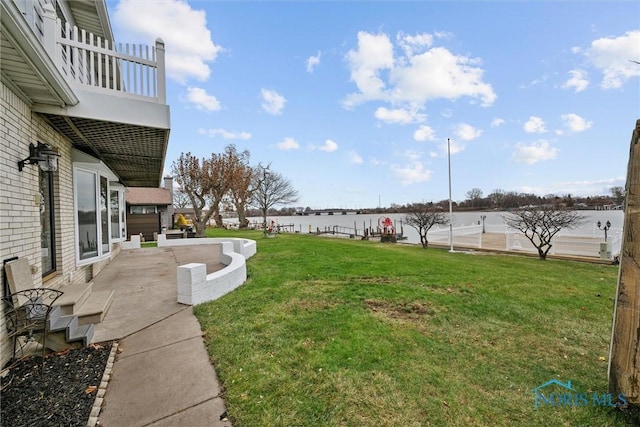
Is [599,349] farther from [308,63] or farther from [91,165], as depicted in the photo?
[308,63]

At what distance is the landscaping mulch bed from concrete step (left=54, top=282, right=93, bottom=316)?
60 cm

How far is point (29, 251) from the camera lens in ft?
12.0

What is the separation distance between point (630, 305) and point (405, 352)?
198 cm

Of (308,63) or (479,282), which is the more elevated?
(308,63)

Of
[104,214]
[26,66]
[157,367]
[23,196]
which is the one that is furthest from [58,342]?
[104,214]

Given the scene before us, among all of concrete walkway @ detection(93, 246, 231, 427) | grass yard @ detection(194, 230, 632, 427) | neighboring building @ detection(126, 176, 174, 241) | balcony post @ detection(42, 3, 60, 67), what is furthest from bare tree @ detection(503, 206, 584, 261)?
neighboring building @ detection(126, 176, 174, 241)

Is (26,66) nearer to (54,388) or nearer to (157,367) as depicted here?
(54,388)

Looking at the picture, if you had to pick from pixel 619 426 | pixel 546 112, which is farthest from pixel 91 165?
pixel 546 112

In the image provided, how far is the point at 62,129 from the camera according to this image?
4.98 m

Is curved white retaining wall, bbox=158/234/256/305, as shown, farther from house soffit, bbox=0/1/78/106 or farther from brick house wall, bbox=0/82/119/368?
house soffit, bbox=0/1/78/106

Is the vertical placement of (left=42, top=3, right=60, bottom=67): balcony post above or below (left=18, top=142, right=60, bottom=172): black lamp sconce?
above

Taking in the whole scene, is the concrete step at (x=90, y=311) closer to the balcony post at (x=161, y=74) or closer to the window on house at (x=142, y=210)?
the balcony post at (x=161, y=74)

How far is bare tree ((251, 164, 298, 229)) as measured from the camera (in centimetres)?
3466

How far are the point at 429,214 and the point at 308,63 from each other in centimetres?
1274
